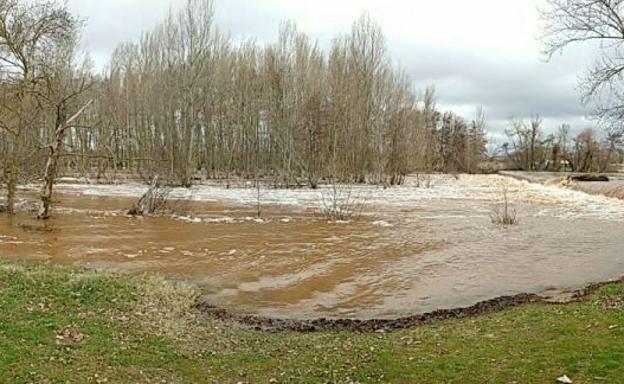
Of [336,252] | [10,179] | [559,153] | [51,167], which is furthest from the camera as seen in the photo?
[559,153]

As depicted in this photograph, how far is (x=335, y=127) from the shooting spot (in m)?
45.2

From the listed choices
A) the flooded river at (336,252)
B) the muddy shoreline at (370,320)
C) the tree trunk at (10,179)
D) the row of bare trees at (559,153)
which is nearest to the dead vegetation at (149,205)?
the flooded river at (336,252)

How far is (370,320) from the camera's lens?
9.80 m

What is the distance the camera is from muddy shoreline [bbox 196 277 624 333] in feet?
29.7

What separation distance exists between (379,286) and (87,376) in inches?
306

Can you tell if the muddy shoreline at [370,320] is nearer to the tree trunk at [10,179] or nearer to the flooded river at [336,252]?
the flooded river at [336,252]

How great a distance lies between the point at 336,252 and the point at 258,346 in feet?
29.4

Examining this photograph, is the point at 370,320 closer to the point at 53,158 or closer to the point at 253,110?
the point at 53,158

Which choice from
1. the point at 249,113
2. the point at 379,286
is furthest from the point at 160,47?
the point at 379,286

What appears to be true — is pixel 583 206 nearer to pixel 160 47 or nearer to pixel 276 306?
pixel 276 306

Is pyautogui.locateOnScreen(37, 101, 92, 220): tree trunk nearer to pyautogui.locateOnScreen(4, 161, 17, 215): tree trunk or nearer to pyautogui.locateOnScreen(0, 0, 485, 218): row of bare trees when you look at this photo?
pyautogui.locateOnScreen(4, 161, 17, 215): tree trunk

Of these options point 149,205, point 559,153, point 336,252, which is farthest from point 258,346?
point 559,153

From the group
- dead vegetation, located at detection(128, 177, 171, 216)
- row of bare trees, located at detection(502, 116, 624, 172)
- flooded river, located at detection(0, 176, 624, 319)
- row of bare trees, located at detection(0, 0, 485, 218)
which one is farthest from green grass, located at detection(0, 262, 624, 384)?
row of bare trees, located at detection(502, 116, 624, 172)

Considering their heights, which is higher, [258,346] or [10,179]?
[10,179]
